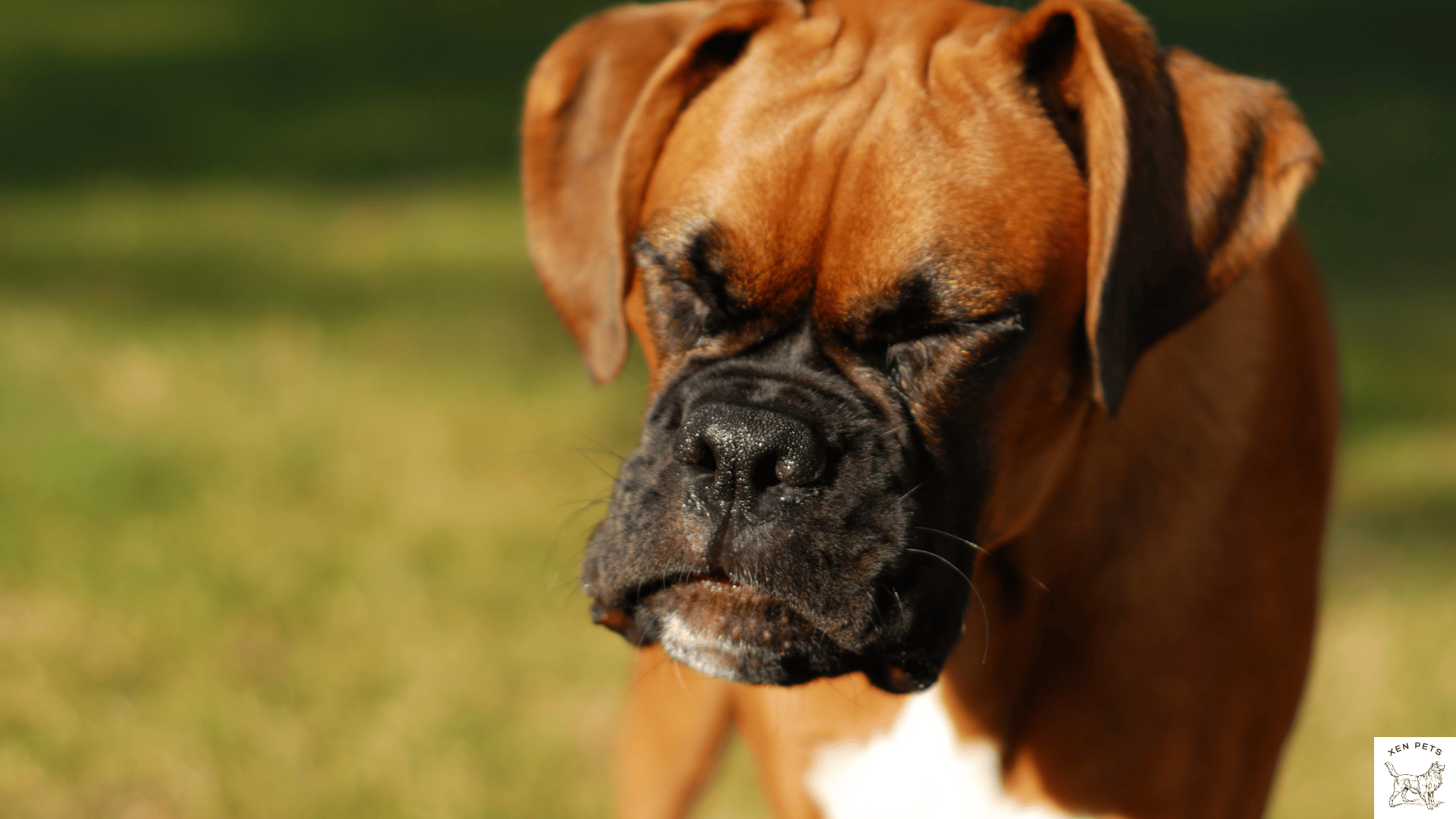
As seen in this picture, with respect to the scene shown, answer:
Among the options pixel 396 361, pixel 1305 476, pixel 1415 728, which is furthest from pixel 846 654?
pixel 396 361

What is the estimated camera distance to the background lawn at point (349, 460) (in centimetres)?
432

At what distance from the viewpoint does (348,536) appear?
5.37 metres

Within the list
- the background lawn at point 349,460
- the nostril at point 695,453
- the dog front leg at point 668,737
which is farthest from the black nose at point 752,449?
the dog front leg at point 668,737

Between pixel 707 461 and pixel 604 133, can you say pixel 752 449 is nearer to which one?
pixel 707 461

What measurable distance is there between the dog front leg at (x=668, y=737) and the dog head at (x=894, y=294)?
0.80 m

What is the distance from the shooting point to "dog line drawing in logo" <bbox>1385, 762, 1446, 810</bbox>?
10.3 feet

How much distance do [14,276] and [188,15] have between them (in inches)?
228

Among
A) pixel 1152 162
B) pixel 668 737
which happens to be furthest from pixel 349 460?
pixel 1152 162

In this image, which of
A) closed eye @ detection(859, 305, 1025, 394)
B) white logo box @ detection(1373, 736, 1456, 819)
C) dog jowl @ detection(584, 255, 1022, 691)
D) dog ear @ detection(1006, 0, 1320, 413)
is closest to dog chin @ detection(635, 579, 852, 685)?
dog jowl @ detection(584, 255, 1022, 691)

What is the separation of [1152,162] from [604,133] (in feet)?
3.73

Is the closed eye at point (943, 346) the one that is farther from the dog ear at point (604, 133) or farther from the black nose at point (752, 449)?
the dog ear at point (604, 133)

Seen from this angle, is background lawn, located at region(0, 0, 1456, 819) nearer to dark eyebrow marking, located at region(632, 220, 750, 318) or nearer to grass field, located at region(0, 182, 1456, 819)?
grass field, located at region(0, 182, 1456, 819)

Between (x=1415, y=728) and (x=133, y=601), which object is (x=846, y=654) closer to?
(x=1415, y=728)

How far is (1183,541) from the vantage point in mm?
2789
